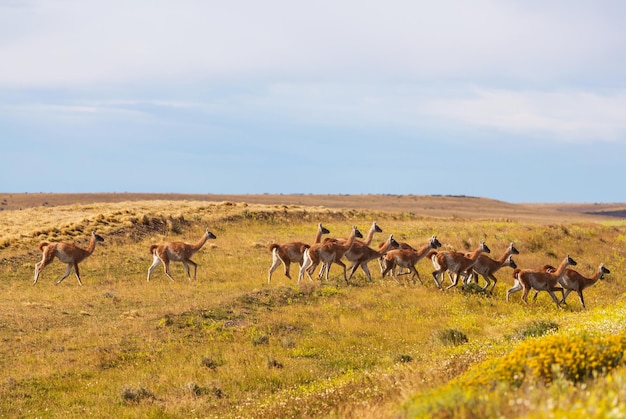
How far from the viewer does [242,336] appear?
62.0 ft

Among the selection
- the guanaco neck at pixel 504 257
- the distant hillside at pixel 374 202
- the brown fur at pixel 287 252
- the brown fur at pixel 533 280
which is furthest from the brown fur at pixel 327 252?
the distant hillside at pixel 374 202

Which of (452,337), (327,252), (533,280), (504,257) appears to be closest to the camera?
(452,337)

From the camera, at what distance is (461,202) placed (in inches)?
6284

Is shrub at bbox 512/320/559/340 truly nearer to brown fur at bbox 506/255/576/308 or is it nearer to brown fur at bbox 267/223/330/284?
brown fur at bbox 506/255/576/308

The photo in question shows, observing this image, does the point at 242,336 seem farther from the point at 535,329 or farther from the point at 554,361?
the point at 554,361

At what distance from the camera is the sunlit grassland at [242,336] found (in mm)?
12219

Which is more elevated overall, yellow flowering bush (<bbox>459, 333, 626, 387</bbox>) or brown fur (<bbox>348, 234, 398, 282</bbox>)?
yellow flowering bush (<bbox>459, 333, 626, 387</bbox>)

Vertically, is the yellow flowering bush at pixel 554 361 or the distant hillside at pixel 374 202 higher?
the distant hillside at pixel 374 202

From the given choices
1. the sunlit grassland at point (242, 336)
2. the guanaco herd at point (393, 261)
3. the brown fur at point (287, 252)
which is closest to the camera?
the sunlit grassland at point (242, 336)

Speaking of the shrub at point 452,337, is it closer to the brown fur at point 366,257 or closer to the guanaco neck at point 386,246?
the brown fur at point 366,257

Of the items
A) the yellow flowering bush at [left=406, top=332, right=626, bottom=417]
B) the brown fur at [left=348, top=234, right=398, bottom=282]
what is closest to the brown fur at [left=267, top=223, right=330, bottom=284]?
the brown fur at [left=348, top=234, right=398, bottom=282]

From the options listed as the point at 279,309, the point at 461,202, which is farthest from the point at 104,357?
the point at 461,202

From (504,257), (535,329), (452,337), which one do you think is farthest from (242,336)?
(504,257)

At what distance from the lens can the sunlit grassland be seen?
12219 mm
